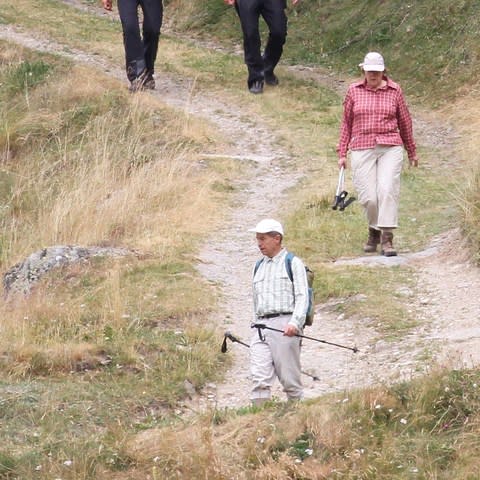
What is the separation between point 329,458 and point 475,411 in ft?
2.54

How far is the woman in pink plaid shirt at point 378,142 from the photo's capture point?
1069cm

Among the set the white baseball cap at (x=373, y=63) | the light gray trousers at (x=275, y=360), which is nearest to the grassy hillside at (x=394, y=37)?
the white baseball cap at (x=373, y=63)

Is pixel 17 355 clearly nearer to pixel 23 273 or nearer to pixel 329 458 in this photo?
pixel 23 273

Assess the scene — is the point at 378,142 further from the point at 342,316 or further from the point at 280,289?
the point at 280,289

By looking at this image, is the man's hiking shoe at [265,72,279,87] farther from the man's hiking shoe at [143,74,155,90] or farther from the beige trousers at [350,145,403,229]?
the beige trousers at [350,145,403,229]

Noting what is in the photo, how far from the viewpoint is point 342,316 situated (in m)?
9.78

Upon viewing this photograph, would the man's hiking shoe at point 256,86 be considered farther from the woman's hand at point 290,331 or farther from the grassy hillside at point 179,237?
the woman's hand at point 290,331

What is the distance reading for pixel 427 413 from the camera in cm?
688

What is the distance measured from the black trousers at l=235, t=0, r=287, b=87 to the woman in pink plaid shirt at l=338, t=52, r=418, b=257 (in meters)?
5.50

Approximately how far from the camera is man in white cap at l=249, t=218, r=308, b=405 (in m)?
7.53

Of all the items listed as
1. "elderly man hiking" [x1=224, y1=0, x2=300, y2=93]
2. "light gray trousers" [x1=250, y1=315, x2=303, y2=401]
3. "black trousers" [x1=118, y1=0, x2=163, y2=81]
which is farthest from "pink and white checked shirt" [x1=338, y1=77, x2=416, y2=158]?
"black trousers" [x1=118, y1=0, x2=163, y2=81]

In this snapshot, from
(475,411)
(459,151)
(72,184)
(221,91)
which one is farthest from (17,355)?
(221,91)

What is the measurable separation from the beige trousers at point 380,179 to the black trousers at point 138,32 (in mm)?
5830

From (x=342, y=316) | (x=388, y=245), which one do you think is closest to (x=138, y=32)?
(x=388, y=245)
